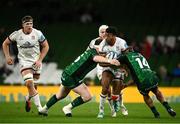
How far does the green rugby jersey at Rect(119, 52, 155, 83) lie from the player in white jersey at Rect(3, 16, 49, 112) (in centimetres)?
223

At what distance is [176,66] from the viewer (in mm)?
29094

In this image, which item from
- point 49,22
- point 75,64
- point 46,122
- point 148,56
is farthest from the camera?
point 49,22

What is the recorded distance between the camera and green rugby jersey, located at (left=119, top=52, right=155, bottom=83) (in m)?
16.2

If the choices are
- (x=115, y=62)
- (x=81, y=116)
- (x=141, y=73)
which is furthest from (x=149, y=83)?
(x=81, y=116)

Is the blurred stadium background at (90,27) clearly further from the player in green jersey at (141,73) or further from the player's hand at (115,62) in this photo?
the player's hand at (115,62)

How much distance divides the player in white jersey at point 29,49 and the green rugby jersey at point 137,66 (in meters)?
2.23

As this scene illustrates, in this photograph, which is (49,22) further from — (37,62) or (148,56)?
(37,62)

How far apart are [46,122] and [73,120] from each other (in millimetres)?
750

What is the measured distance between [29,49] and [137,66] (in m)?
2.92

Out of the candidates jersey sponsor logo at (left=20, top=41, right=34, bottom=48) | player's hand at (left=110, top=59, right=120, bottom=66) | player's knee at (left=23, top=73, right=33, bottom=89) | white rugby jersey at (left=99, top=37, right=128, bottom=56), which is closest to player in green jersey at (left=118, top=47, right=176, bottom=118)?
white rugby jersey at (left=99, top=37, right=128, bottom=56)

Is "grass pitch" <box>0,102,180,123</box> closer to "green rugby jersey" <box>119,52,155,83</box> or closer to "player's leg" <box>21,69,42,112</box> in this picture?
"player's leg" <box>21,69,42,112</box>

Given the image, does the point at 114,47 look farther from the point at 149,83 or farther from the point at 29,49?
the point at 29,49

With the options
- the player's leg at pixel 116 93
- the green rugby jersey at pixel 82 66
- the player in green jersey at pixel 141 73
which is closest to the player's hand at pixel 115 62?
the player in green jersey at pixel 141 73

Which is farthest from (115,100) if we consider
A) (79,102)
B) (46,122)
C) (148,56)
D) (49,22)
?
(49,22)
